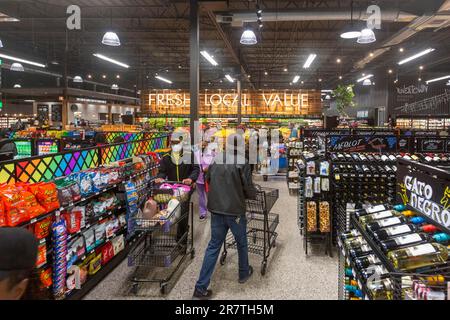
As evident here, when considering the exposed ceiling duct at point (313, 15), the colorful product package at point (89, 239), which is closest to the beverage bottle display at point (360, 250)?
the colorful product package at point (89, 239)

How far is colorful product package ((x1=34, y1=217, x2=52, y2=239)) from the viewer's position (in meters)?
3.06

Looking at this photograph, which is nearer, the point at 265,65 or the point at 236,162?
the point at 236,162

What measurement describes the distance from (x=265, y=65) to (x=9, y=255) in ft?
82.3

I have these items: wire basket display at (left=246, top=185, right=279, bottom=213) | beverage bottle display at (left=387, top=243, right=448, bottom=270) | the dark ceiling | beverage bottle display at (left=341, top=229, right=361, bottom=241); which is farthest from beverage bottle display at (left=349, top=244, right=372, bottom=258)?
the dark ceiling

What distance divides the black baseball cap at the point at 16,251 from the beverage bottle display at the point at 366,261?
1557 mm

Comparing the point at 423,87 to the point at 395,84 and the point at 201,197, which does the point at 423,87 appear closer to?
the point at 395,84

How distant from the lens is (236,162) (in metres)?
3.77

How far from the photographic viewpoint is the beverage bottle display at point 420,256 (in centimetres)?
151

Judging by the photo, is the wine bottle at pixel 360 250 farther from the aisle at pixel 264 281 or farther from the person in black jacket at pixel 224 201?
the aisle at pixel 264 281

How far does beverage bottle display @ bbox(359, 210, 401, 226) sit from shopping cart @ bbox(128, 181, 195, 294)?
7.58 ft

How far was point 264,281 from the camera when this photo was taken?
4086mm

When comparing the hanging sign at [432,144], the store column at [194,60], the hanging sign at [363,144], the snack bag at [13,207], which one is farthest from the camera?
the store column at [194,60]

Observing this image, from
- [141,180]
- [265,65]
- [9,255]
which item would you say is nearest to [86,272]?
[141,180]

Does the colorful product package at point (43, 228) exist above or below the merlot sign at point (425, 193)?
below
